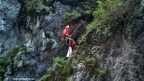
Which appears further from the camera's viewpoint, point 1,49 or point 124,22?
→ point 1,49

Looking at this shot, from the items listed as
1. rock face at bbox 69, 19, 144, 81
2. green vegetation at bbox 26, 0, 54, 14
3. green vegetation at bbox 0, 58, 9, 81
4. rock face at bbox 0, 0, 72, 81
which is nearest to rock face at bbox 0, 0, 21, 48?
rock face at bbox 0, 0, 72, 81

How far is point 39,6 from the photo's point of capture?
16.5 metres

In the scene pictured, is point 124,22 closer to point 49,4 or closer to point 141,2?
point 141,2

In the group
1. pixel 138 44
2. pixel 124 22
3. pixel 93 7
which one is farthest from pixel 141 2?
pixel 93 7

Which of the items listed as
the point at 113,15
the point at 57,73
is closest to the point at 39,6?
the point at 57,73

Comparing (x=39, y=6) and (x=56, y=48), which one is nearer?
(x=56, y=48)

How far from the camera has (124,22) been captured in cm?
1026

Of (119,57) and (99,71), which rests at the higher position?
(119,57)

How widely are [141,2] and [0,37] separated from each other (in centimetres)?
954

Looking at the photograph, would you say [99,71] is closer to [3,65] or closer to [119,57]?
[119,57]

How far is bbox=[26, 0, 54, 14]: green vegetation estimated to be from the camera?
53.4ft

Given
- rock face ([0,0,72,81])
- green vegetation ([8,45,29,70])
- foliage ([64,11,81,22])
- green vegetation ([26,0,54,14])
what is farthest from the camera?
green vegetation ([26,0,54,14])

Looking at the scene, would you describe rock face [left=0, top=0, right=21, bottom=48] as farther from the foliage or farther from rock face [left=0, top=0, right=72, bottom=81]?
the foliage

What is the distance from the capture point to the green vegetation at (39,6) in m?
16.3
